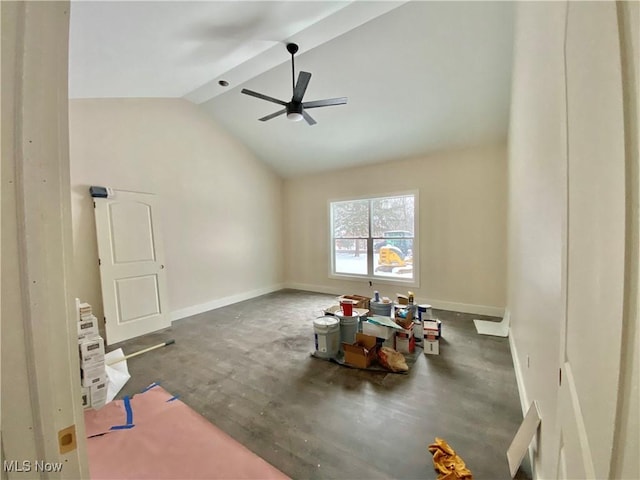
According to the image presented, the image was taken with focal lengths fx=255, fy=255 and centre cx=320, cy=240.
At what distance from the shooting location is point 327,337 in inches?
108

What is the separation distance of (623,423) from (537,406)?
4.97 ft

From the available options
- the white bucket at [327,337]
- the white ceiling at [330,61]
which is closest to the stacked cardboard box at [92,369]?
the white bucket at [327,337]

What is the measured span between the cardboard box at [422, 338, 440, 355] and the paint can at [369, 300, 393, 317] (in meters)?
0.54

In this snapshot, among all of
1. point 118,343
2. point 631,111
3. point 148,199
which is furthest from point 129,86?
point 631,111

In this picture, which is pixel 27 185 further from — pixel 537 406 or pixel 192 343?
pixel 192 343

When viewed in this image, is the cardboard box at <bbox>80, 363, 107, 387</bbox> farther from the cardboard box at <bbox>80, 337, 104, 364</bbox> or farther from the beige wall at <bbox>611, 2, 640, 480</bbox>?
the beige wall at <bbox>611, 2, 640, 480</bbox>

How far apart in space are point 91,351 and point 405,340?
9.57ft

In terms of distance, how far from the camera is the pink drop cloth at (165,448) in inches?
58.1

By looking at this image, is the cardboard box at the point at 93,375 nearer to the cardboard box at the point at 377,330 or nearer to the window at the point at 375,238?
the cardboard box at the point at 377,330

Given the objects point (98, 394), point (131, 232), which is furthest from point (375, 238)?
point (98, 394)

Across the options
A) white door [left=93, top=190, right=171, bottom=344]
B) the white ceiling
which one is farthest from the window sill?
white door [left=93, top=190, right=171, bottom=344]

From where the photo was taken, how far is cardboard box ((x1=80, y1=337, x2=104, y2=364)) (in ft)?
6.48

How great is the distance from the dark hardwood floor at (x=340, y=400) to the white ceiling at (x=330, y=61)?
9.91ft

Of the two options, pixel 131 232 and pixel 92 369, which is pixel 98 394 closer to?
pixel 92 369
